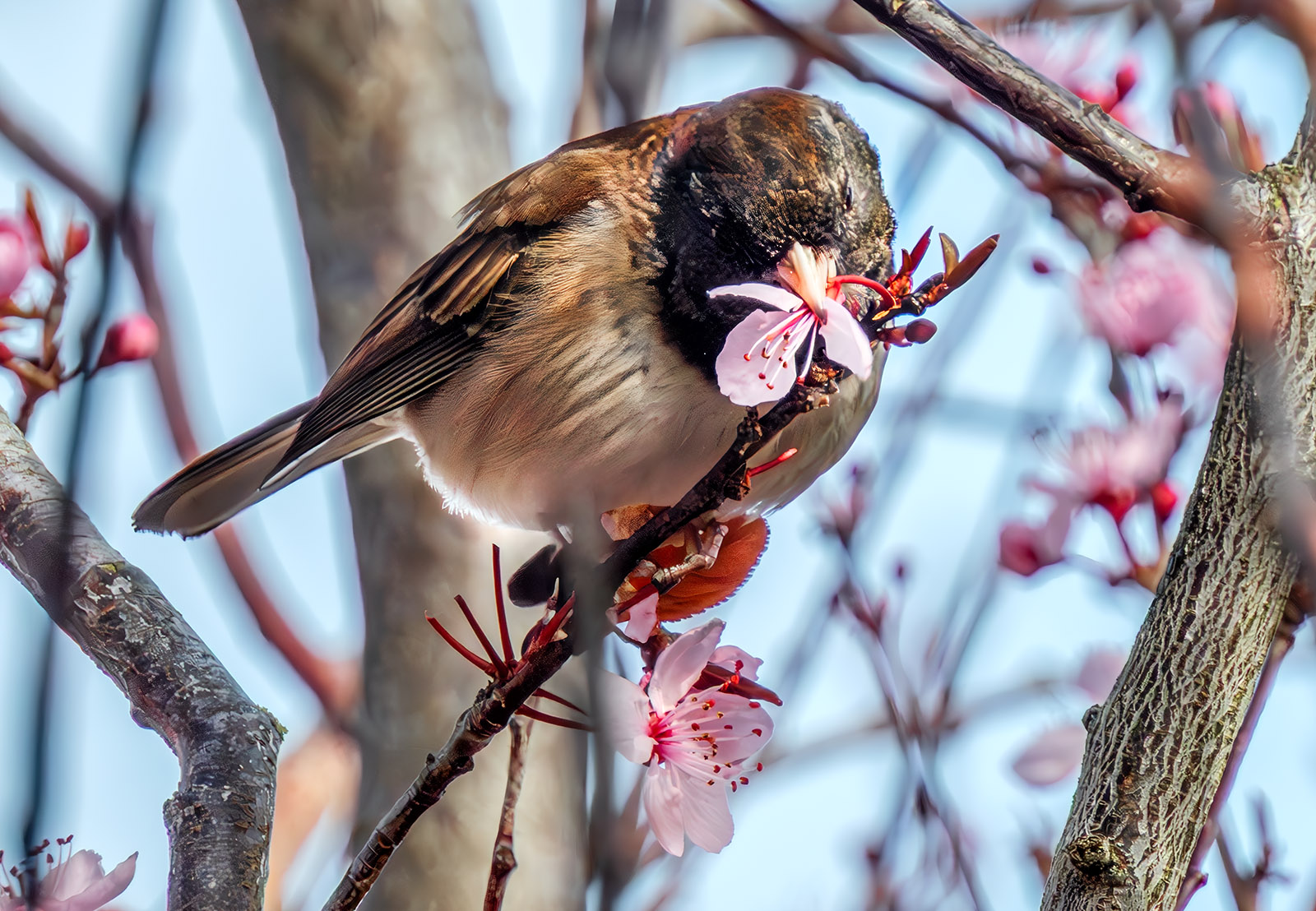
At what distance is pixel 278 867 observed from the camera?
3.67 m

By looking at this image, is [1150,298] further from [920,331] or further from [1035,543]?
[920,331]

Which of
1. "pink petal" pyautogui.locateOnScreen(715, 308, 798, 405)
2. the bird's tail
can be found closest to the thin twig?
"pink petal" pyautogui.locateOnScreen(715, 308, 798, 405)

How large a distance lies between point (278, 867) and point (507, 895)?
146 cm

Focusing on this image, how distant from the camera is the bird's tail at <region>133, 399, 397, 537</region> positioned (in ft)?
7.80

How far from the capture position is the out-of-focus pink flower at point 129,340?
2.09 m

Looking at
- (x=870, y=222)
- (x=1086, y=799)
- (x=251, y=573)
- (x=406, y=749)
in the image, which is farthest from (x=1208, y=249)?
(x=251, y=573)

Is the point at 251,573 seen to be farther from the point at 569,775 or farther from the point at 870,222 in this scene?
the point at 870,222

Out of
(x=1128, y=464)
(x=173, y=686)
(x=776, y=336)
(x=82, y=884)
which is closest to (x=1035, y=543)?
(x=1128, y=464)

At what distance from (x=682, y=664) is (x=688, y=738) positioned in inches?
4.4

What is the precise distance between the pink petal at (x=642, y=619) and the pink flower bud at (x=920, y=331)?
0.52 meters

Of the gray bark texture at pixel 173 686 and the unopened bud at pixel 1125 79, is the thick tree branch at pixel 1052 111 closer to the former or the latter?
the gray bark texture at pixel 173 686

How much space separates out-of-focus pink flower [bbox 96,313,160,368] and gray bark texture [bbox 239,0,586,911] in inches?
28.5

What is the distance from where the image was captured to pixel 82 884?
1293 mm

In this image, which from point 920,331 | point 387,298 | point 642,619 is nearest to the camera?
point 920,331
